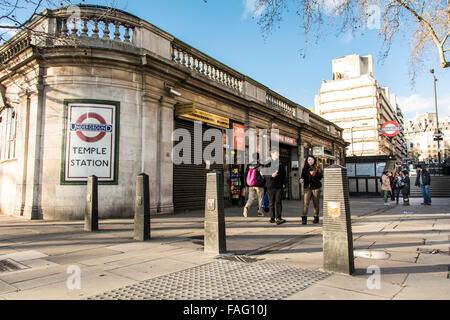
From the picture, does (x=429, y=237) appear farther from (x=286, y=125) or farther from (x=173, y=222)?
(x=286, y=125)

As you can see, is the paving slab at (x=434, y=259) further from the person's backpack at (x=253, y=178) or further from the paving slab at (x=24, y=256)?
the paving slab at (x=24, y=256)

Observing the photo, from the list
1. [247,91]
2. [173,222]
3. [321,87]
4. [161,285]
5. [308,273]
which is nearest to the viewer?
[161,285]

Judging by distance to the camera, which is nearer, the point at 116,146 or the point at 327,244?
the point at 327,244

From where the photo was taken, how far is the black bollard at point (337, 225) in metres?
3.61

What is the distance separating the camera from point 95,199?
682cm

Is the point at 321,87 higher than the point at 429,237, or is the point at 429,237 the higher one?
the point at 321,87

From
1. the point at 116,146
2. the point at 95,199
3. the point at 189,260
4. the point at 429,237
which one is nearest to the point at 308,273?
the point at 189,260

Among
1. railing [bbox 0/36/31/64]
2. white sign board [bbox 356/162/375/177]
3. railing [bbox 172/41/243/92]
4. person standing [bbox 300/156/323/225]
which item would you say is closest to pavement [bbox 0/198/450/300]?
person standing [bbox 300/156/323/225]

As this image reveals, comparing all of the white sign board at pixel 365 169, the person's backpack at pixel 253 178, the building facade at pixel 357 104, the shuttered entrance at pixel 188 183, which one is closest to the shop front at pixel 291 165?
the white sign board at pixel 365 169

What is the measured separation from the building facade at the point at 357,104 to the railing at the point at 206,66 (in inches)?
1892

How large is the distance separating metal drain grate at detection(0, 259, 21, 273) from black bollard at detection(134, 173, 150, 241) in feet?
6.94

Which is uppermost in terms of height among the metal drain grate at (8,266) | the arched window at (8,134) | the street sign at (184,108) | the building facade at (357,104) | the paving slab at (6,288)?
the building facade at (357,104)

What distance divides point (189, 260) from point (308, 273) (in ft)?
5.47

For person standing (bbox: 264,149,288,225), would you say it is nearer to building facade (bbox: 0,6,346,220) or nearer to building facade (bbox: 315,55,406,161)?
building facade (bbox: 0,6,346,220)
